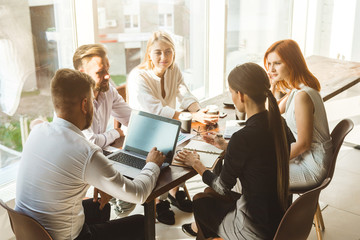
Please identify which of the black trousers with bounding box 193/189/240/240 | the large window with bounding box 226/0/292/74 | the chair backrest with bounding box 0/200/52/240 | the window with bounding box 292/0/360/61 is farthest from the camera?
the window with bounding box 292/0/360/61

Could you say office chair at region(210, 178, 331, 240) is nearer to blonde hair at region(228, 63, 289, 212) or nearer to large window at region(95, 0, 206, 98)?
blonde hair at region(228, 63, 289, 212)

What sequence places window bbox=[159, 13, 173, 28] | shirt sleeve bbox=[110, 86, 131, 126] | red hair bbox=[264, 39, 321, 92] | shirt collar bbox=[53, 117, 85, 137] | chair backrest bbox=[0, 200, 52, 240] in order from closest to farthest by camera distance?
chair backrest bbox=[0, 200, 52, 240] → shirt collar bbox=[53, 117, 85, 137] → red hair bbox=[264, 39, 321, 92] → shirt sleeve bbox=[110, 86, 131, 126] → window bbox=[159, 13, 173, 28]

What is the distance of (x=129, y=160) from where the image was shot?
6.79ft

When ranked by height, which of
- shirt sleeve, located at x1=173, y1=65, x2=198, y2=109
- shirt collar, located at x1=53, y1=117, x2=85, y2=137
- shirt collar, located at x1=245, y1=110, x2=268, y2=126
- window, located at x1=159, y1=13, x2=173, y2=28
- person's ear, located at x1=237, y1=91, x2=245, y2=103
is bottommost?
shirt sleeve, located at x1=173, y1=65, x2=198, y2=109

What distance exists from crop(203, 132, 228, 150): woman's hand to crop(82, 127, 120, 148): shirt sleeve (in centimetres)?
55

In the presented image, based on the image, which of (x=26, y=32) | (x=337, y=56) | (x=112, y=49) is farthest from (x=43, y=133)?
(x=337, y=56)

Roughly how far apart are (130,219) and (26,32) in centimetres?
160

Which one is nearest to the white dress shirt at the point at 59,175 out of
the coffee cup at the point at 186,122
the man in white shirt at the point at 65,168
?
the man in white shirt at the point at 65,168

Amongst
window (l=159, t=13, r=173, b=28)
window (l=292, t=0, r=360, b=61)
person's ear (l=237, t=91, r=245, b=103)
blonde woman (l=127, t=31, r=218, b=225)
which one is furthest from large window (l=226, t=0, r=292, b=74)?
person's ear (l=237, t=91, r=245, b=103)

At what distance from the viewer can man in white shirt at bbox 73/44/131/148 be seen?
7.60 ft

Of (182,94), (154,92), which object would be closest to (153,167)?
(154,92)

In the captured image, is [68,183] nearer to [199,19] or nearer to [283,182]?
[283,182]

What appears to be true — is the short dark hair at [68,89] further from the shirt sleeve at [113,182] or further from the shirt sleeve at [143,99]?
the shirt sleeve at [143,99]

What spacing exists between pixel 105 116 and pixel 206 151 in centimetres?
72
